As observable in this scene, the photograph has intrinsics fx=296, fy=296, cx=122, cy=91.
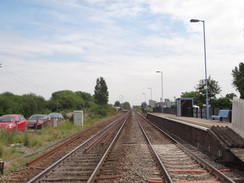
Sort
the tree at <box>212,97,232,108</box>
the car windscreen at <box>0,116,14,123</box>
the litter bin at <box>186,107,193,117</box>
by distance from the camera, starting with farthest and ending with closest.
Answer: the tree at <box>212,97,232,108</box>
the litter bin at <box>186,107,193,117</box>
the car windscreen at <box>0,116,14,123</box>

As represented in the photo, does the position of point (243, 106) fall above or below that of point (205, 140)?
above

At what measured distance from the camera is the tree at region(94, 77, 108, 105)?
122125 millimetres

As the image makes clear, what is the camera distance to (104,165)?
970cm

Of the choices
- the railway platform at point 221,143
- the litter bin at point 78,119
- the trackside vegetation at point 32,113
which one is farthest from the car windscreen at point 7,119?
the railway platform at point 221,143

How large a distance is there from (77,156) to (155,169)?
3.93 m

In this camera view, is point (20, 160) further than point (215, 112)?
No

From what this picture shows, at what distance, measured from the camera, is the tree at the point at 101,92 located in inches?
4808

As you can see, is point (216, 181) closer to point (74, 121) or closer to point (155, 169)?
point (155, 169)

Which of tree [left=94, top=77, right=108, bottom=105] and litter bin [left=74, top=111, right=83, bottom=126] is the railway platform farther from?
tree [left=94, top=77, right=108, bottom=105]

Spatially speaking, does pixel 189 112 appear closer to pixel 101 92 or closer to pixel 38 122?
pixel 38 122

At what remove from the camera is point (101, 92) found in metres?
123

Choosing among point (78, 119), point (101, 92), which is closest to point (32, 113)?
point (78, 119)

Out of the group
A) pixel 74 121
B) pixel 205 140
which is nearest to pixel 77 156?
pixel 205 140

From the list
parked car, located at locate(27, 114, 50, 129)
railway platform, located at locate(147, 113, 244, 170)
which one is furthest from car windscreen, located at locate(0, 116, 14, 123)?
railway platform, located at locate(147, 113, 244, 170)
